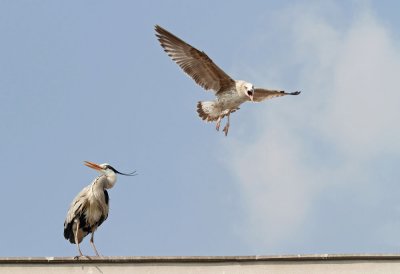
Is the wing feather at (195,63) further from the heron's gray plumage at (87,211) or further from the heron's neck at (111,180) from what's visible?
the heron's gray plumage at (87,211)

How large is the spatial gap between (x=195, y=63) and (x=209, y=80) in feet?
1.99

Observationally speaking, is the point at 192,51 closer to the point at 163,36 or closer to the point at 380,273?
the point at 163,36

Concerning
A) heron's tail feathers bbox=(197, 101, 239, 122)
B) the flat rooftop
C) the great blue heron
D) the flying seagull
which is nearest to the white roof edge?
the flat rooftop

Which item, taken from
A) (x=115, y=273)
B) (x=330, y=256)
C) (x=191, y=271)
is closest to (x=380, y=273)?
(x=330, y=256)

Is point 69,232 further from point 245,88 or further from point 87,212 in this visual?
point 245,88

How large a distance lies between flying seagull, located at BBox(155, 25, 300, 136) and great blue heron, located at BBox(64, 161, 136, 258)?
5320 mm

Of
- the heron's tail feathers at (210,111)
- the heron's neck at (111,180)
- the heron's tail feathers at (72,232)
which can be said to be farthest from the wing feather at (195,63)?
the heron's tail feathers at (72,232)

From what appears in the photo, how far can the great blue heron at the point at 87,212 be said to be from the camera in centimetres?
1858

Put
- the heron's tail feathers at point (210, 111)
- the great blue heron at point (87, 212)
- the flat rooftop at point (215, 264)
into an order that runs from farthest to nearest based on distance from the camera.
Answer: the heron's tail feathers at point (210, 111)
the great blue heron at point (87, 212)
the flat rooftop at point (215, 264)

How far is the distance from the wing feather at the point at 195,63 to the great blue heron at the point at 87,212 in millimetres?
5758

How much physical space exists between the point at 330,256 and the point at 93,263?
11.5 ft

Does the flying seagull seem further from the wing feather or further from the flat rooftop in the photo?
the flat rooftop

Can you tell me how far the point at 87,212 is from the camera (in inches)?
733

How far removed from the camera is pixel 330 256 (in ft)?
49.8
